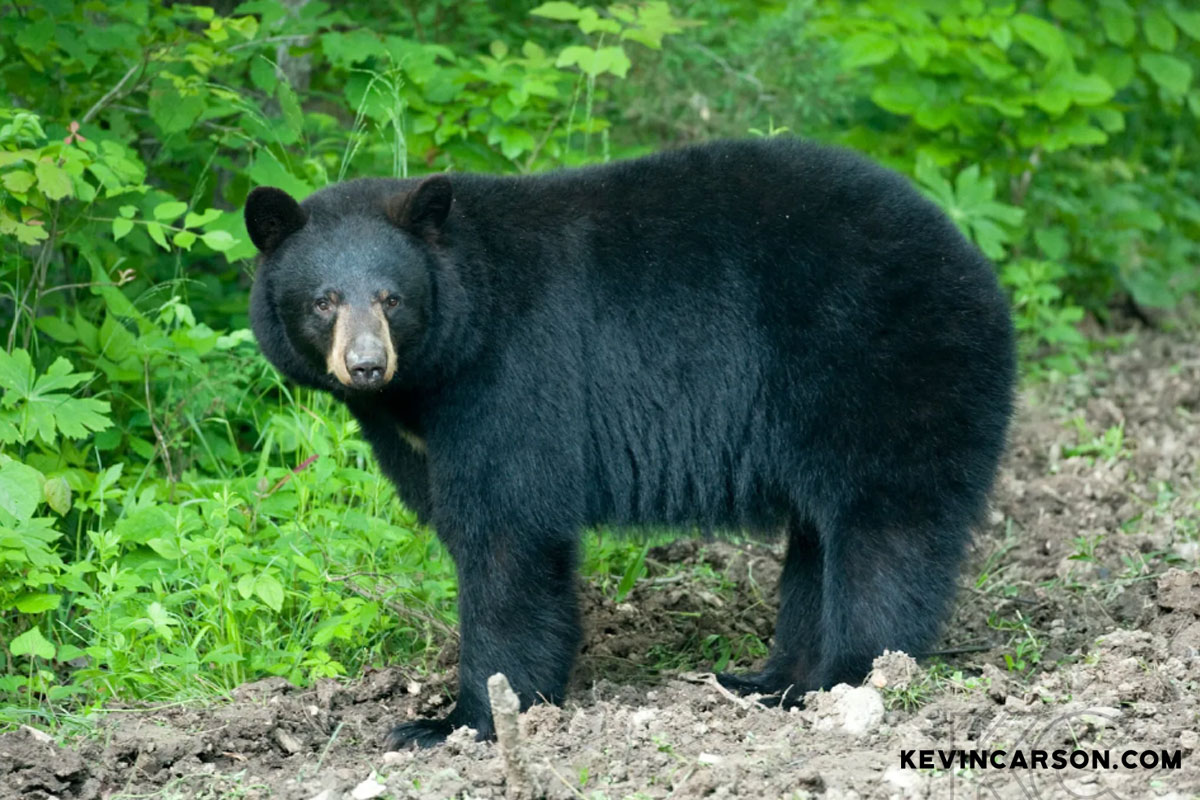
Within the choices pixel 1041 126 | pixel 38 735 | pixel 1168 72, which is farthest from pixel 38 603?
pixel 1168 72

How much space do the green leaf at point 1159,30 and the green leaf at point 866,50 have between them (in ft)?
6.80

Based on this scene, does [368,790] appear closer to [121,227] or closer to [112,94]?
[121,227]

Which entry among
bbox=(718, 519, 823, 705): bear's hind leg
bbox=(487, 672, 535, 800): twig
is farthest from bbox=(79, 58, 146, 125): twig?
bbox=(487, 672, 535, 800): twig

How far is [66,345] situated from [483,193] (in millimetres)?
2427

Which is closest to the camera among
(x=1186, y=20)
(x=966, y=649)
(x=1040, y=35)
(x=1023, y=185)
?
(x=966, y=649)

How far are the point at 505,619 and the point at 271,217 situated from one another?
1518 mm

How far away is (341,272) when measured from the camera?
4.57 m

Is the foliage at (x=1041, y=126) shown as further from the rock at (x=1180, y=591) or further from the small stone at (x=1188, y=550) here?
the rock at (x=1180, y=591)

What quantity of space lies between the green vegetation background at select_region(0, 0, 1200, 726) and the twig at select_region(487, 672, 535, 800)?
145cm

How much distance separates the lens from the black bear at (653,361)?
465 cm

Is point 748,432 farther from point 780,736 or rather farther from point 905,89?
point 905,89

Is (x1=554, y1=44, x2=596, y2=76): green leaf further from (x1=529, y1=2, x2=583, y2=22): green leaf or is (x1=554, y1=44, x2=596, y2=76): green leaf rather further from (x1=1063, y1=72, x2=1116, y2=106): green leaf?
(x1=1063, y1=72, x2=1116, y2=106): green leaf

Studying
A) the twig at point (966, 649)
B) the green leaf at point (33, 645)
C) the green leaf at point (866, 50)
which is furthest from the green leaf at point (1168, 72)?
the green leaf at point (33, 645)

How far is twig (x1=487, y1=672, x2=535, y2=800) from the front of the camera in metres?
3.43
